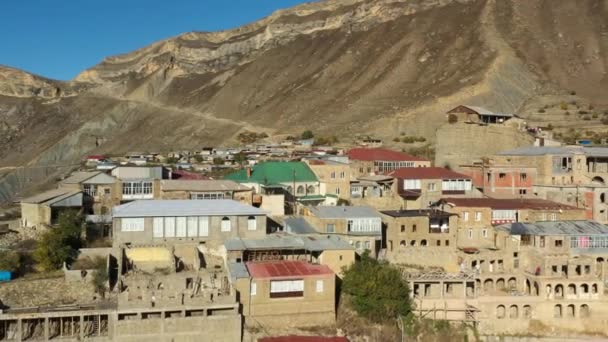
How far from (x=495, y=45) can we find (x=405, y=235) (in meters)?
57.7

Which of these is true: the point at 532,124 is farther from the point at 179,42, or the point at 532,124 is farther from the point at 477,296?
the point at 179,42

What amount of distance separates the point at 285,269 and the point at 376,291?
3.92 meters

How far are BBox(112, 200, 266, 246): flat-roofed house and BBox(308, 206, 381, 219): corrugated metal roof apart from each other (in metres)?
3.50

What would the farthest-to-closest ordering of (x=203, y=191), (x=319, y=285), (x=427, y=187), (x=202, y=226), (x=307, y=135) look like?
(x=307, y=135), (x=427, y=187), (x=203, y=191), (x=202, y=226), (x=319, y=285)

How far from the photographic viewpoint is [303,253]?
1077 inches

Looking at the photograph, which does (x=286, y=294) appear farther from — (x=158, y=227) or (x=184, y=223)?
(x=158, y=227)

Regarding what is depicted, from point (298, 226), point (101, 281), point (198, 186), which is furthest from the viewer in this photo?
point (198, 186)

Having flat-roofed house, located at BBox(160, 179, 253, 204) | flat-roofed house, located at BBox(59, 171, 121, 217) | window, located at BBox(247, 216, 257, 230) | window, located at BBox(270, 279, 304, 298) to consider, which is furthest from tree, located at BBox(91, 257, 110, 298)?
flat-roofed house, located at BBox(160, 179, 253, 204)

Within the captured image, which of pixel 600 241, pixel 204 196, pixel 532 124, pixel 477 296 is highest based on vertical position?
pixel 532 124

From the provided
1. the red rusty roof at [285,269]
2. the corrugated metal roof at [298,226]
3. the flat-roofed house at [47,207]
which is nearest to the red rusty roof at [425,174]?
the corrugated metal roof at [298,226]

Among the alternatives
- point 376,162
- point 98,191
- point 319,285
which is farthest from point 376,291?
point 376,162

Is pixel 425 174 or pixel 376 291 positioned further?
pixel 425 174

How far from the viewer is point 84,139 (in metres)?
102

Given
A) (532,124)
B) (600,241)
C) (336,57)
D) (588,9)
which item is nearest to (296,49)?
(336,57)
